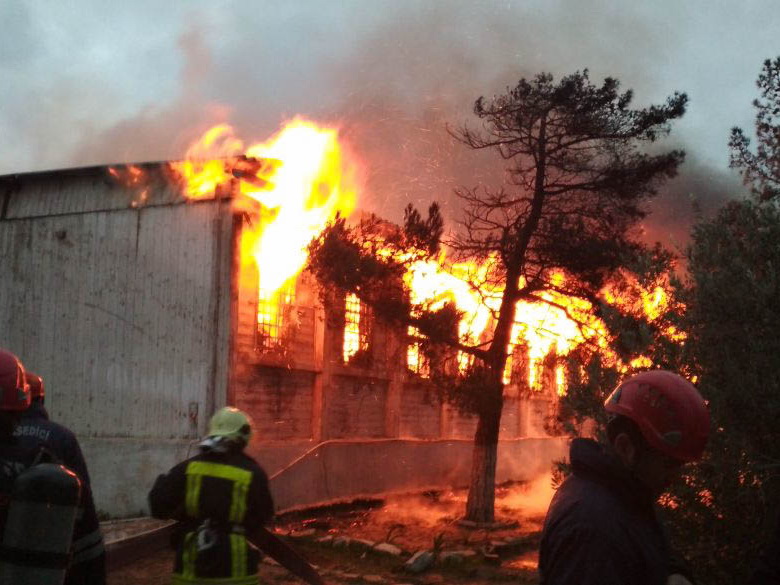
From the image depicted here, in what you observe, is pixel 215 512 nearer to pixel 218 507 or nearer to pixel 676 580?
pixel 218 507

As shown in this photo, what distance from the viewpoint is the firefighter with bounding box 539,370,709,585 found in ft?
7.10

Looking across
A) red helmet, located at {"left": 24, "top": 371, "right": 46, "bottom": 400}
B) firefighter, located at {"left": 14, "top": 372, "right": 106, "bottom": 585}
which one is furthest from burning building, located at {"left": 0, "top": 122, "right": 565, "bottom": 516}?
firefighter, located at {"left": 14, "top": 372, "right": 106, "bottom": 585}

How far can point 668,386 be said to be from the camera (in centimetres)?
245

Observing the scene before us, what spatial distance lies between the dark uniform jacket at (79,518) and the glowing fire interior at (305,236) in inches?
362

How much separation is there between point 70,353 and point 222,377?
121 inches

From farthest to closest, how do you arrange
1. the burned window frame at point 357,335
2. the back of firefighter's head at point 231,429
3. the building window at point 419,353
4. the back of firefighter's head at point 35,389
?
the burned window frame at point 357,335
the building window at point 419,353
the back of firefighter's head at point 35,389
the back of firefighter's head at point 231,429

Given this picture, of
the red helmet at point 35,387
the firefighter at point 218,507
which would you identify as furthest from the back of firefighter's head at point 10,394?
the red helmet at point 35,387

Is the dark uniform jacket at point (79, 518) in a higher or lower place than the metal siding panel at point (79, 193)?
lower

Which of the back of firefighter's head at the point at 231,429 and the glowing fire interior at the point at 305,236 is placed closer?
the back of firefighter's head at the point at 231,429

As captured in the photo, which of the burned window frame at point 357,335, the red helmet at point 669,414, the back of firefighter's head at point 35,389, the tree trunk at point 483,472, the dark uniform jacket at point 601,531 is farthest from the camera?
the burned window frame at point 357,335

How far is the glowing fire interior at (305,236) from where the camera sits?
523 inches

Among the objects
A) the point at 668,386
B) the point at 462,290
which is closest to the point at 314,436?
the point at 462,290

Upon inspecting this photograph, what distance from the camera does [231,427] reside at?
4562 mm

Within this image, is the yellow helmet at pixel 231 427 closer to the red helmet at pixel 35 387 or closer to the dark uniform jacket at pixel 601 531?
the red helmet at pixel 35 387
